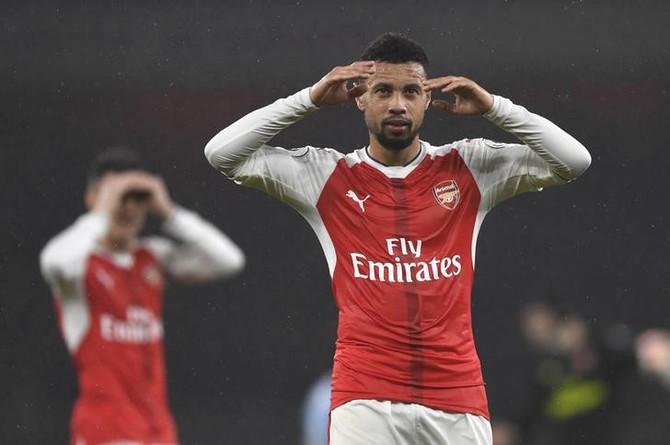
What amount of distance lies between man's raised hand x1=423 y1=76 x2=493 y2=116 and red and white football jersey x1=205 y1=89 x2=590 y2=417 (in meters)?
0.05

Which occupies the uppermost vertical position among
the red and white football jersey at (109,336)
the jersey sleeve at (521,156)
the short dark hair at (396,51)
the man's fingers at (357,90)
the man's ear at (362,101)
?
the short dark hair at (396,51)

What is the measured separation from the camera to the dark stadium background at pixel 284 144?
930cm

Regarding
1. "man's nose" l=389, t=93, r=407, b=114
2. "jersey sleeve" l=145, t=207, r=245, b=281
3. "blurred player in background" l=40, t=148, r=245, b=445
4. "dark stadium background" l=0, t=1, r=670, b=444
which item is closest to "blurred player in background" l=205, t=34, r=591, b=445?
"man's nose" l=389, t=93, r=407, b=114

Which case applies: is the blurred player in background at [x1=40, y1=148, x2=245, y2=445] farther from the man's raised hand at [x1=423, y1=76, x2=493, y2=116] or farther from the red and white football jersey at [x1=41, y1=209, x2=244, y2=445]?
the man's raised hand at [x1=423, y1=76, x2=493, y2=116]

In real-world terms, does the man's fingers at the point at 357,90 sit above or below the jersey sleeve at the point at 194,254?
above

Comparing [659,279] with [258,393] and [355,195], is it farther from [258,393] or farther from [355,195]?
[355,195]

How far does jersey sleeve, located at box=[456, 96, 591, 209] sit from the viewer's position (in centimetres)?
417

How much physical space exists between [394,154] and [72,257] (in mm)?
1750

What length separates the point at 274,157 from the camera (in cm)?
433

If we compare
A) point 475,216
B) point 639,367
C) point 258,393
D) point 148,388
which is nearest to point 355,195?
point 475,216

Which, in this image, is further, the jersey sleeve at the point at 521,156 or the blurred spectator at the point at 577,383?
the blurred spectator at the point at 577,383

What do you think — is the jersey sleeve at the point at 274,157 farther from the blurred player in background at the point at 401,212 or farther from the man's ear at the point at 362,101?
the man's ear at the point at 362,101

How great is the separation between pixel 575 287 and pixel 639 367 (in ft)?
6.05

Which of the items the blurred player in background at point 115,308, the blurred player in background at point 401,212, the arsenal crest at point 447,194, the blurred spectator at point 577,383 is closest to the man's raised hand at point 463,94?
the blurred player in background at point 401,212
